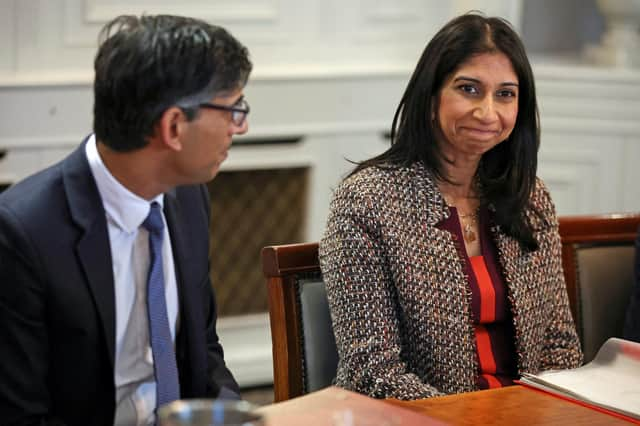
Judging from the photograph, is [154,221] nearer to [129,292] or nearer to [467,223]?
[129,292]

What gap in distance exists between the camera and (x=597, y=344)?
254 centimetres

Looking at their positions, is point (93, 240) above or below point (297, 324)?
above

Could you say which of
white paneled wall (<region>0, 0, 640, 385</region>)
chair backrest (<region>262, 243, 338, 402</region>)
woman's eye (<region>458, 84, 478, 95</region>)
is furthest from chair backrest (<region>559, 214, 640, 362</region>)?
white paneled wall (<region>0, 0, 640, 385</region>)

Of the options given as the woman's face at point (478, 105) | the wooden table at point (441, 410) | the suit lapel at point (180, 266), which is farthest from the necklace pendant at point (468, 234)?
the suit lapel at point (180, 266)

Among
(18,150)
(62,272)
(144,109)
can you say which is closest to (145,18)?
(144,109)

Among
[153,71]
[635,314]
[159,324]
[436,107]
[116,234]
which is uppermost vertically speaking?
[153,71]

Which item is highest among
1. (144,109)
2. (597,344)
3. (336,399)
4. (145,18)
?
(145,18)

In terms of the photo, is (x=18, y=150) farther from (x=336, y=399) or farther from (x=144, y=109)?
(x=336, y=399)

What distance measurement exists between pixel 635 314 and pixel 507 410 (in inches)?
29.0

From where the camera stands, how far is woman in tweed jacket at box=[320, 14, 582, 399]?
2.18m

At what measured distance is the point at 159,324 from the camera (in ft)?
6.01

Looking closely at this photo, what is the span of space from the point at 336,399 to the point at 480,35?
101cm

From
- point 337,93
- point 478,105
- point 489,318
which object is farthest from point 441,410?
point 337,93

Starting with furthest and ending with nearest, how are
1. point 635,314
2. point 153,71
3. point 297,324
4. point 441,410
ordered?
point 635,314 < point 297,324 < point 441,410 < point 153,71
